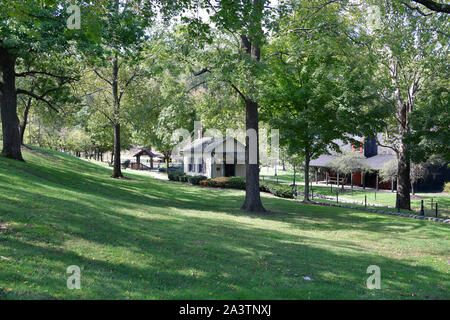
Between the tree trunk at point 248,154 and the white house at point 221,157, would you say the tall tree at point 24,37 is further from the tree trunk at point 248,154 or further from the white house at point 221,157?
the white house at point 221,157

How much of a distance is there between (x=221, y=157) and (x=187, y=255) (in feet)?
101

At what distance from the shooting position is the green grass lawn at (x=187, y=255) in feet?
17.3

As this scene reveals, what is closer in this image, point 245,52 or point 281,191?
point 245,52

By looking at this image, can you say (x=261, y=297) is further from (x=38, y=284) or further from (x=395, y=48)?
(x=395, y=48)

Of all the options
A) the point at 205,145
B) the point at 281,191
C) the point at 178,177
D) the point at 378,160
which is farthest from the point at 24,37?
the point at 378,160

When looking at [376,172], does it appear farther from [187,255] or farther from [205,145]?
[187,255]

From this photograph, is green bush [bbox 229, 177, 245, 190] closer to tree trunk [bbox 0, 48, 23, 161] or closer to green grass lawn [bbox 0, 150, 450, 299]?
green grass lawn [bbox 0, 150, 450, 299]

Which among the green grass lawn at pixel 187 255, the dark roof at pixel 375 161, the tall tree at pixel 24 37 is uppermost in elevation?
the tall tree at pixel 24 37

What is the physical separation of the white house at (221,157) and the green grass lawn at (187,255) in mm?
25220

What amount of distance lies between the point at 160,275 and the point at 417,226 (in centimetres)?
1301

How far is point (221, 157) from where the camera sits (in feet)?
125

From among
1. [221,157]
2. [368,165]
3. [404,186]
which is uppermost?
[221,157]

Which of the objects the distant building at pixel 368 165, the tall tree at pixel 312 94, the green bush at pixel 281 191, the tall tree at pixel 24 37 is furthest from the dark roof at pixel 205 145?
the tall tree at pixel 24 37
